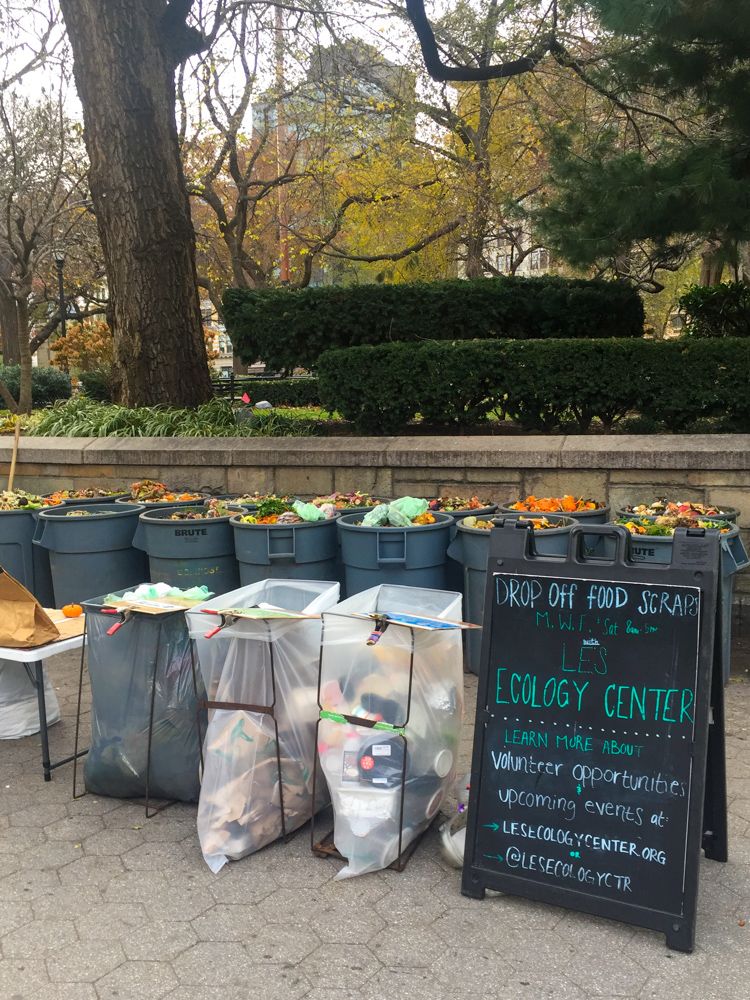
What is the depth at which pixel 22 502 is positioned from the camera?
6859 mm

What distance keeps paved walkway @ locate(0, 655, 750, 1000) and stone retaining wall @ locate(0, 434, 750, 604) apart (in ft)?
9.85

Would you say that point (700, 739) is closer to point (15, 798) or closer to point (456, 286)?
point (15, 798)

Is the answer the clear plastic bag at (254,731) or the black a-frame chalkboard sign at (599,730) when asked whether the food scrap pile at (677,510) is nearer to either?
the black a-frame chalkboard sign at (599,730)

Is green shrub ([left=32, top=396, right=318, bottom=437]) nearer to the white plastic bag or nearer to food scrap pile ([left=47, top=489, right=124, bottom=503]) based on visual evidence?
food scrap pile ([left=47, top=489, right=124, bottom=503])

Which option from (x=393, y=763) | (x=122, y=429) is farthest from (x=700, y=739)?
(x=122, y=429)

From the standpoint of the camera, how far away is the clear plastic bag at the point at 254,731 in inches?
131

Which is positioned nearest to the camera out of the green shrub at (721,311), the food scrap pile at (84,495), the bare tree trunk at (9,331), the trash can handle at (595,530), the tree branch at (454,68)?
the trash can handle at (595,530)

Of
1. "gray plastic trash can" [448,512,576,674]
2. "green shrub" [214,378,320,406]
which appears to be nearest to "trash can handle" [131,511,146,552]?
"gray plastic trash can" [448,512,576,674]

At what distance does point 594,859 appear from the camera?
289 centimetres

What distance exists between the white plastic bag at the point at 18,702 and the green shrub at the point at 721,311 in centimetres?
667

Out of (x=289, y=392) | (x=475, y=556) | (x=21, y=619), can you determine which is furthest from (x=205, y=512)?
(x=289, y=392)

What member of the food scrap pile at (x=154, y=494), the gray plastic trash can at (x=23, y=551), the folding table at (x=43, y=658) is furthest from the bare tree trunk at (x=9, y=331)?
the folding table at (x=43, y=658)

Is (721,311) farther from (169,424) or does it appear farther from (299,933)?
(299,933)

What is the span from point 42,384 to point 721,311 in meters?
20.9
